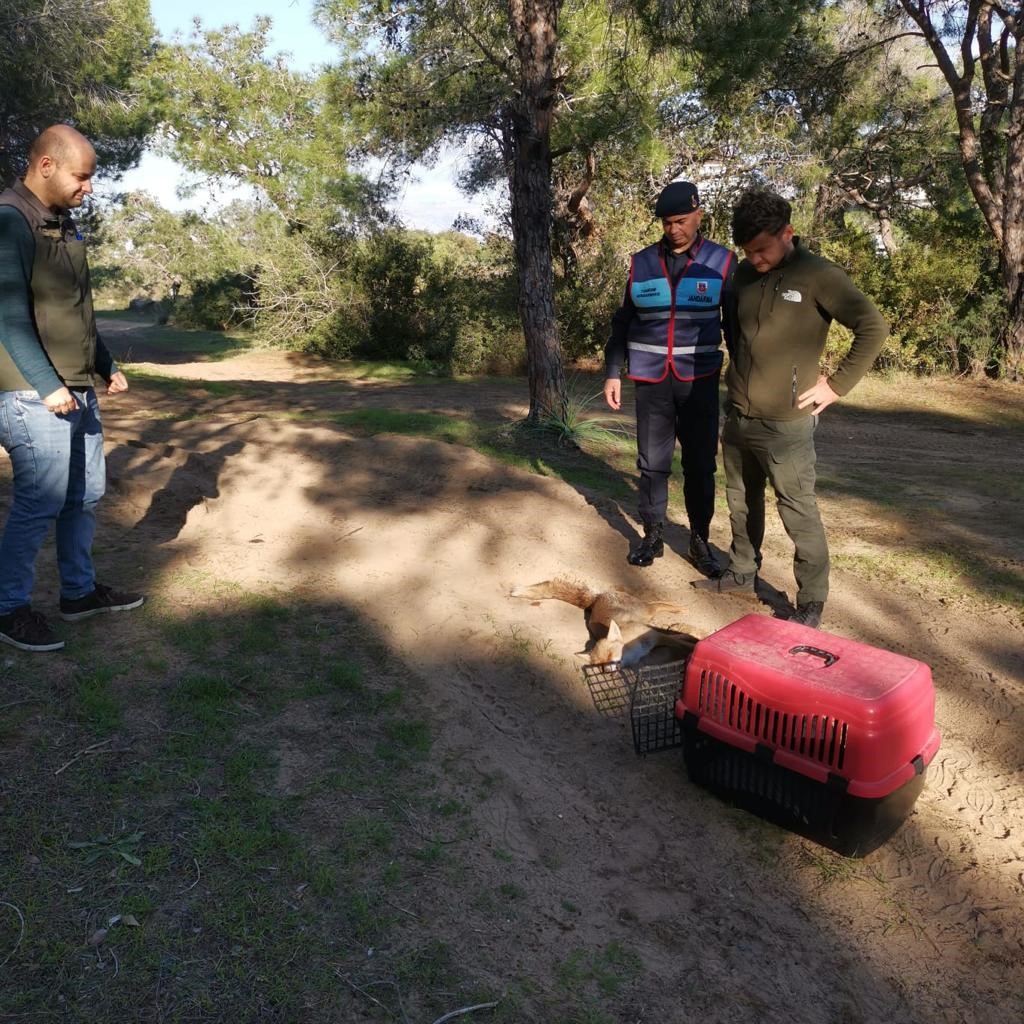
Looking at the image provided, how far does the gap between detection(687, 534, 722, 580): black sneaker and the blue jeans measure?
3.10 metres

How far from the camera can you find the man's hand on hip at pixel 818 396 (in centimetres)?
395

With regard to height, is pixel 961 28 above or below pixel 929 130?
above

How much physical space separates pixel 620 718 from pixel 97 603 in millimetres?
2331

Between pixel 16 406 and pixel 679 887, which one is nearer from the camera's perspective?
pixel 679 887

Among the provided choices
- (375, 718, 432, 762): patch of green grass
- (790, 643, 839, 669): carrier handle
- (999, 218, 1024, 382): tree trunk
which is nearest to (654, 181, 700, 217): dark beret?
(790, 643, 839, 669): carrier handle

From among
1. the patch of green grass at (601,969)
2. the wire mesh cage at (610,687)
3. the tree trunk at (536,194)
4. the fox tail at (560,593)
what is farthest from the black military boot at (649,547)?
the tree trunk at (536,194)

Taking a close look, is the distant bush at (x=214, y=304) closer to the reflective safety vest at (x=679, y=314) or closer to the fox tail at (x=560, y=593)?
the reflective safety vest at (x=679, y=314)

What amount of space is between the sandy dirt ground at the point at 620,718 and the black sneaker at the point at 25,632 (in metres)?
1.08

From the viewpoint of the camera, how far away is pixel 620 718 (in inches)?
143

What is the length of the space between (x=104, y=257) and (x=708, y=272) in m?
49.8

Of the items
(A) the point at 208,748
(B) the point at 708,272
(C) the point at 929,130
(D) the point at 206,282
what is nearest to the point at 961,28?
(C) the point at 929,130

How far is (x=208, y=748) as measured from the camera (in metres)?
3.05

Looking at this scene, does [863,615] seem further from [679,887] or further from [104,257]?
[104,257]

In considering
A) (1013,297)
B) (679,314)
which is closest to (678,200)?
(679,314)
